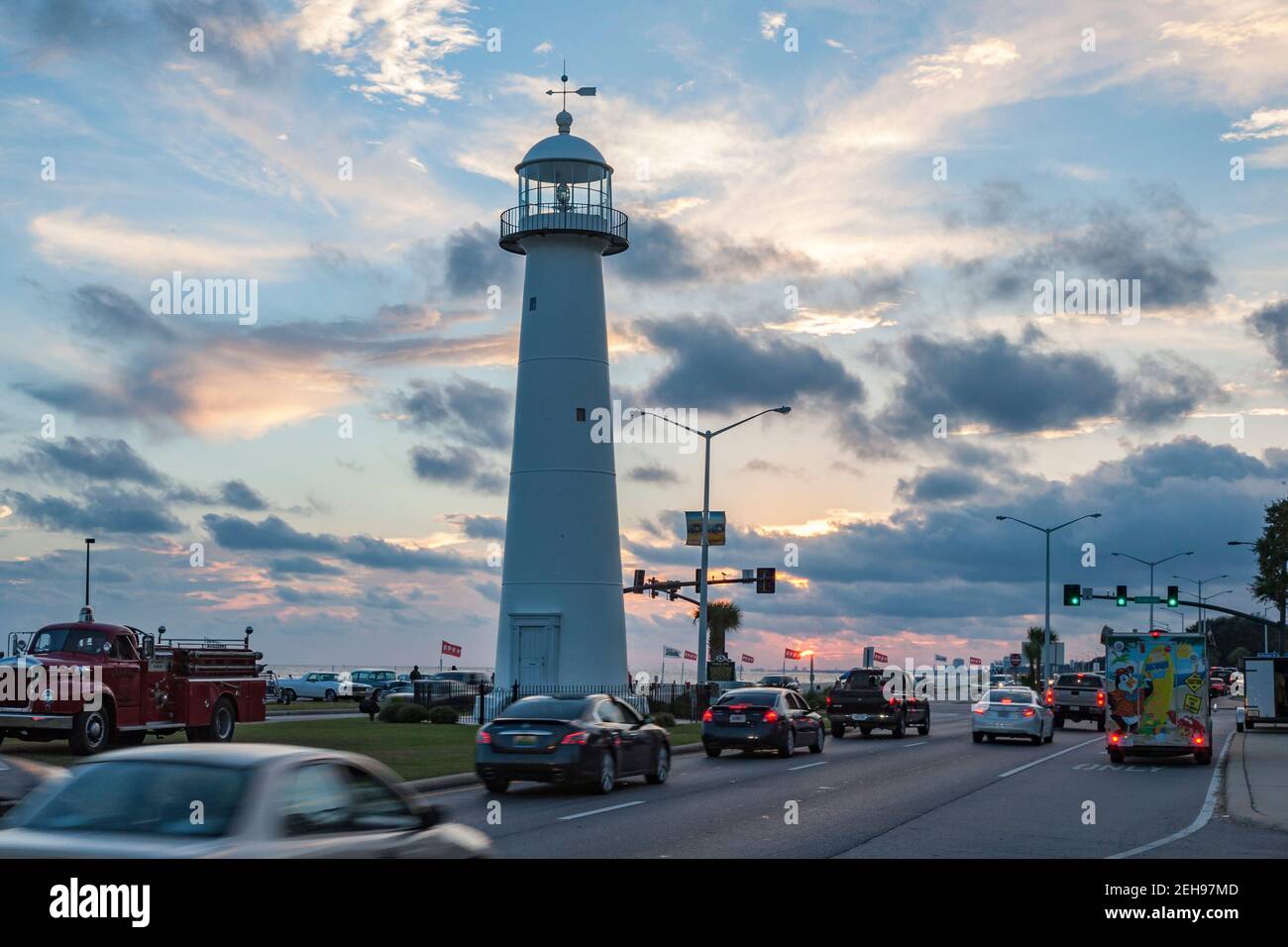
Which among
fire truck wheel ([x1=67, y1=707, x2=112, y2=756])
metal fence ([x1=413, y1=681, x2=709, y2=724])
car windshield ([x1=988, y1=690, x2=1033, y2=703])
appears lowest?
metal fence ([x1=413, y1=681, x2=709, y2=724])

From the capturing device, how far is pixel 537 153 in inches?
1747

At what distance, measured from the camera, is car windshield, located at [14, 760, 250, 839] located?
7453mm

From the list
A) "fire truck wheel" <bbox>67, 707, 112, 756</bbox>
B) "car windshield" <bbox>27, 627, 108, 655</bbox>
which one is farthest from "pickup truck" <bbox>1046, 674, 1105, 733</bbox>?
"car windshield" <bbox>27, 627, 108, 655</bbox>

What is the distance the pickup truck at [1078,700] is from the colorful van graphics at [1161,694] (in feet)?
62.4

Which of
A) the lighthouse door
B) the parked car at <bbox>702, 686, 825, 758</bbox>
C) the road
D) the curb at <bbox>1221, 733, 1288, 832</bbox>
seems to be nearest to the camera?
the road

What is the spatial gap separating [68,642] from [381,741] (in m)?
7.23

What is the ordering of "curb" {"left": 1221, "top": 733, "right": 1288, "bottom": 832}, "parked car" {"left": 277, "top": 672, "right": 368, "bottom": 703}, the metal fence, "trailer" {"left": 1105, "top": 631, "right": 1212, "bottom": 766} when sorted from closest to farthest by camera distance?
"curb" {"left": 1221, "top": 733, "right": 1288, "bottom": 832}
"trailer" {"left": 1105, "top": 631, "right": 1212, "bottom": 766}
the metal fence
"parked car" {"left": 277, "top": 672, "right": 368, "bottom": 703}

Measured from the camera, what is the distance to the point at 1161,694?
30422 mm

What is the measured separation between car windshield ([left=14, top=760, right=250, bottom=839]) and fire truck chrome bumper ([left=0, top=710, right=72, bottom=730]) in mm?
18827

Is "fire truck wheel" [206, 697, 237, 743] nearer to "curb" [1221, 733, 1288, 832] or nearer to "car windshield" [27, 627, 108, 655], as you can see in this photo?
"car windshield" [27, 627, 108, 655]
